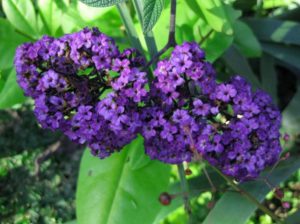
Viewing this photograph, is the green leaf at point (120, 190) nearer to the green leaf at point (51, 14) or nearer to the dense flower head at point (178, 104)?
the dense flower head at point (178, 104)

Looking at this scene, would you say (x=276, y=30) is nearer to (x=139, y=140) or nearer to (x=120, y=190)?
(x=139, y=140)

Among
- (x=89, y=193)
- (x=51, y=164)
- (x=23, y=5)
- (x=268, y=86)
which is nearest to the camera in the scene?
(x=89, y=193)

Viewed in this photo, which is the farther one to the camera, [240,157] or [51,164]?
[51,164]

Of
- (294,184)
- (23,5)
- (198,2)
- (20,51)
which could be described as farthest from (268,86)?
(20,51)

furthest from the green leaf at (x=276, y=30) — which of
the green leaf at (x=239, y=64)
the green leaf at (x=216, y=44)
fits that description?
the green leaf at (x=216, y=44)

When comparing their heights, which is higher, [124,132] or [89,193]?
[124,132]

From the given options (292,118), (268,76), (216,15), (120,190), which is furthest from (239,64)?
(120,190)

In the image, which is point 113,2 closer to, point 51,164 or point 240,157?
point 240,157
